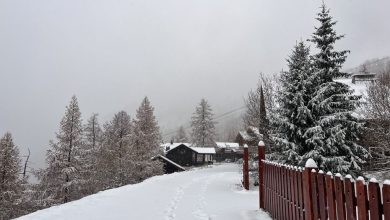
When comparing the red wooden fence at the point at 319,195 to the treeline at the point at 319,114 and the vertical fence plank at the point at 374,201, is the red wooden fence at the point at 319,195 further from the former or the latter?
the treeline at the point at 319,114

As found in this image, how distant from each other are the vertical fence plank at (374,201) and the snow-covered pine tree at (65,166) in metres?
33.8

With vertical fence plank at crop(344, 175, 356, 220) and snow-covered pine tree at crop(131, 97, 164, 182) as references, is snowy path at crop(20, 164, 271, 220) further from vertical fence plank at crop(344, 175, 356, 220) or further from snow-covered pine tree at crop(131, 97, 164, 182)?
snow-covered pine tree at crop(131, 97, 164, 182)

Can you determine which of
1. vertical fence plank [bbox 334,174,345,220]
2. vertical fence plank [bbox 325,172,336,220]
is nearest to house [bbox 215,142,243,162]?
vertical fence plank [bbox 325,172,336,220]

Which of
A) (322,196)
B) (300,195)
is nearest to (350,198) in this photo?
(322,196)

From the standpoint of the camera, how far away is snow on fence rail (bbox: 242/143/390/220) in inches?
152

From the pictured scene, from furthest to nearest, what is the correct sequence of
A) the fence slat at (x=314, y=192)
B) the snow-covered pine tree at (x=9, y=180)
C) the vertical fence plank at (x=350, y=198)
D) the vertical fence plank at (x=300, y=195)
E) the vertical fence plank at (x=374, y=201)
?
the snow-covered pine tree at (x=9, y=180)
the vertical fence plank at (x=300, y=195)
the fence slat at (x=314, y=192)
the vertical fence plank at (x=350, y=198)
the vertical fence plank at (x=374, y=201)

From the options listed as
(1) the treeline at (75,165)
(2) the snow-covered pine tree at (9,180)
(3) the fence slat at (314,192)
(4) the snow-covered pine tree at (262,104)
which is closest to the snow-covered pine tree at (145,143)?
(1) the treeline at (75,165)

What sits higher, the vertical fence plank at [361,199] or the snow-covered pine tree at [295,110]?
the snow-covered pine tree at [295,110]

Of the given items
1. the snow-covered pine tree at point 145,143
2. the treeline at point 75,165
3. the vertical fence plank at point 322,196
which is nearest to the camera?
the vertical fence plank at point 322,196

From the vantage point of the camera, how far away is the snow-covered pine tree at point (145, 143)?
4272 centimetres

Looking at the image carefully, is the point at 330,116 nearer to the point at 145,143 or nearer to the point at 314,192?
the point at 314,192

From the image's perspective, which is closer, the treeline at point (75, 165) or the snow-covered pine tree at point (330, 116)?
the snow-covered pine tree at point (330, 116)

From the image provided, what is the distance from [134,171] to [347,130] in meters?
29.7

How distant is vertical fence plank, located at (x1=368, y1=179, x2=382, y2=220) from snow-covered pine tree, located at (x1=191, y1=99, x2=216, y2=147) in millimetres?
83886
